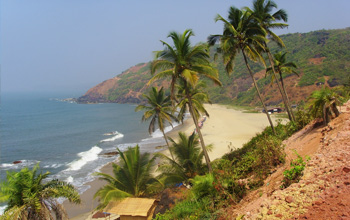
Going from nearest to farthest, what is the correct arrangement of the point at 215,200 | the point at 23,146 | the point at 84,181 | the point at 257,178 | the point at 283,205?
1. the point at 283,205
2. the point at 215,200
3. the point at 257,178
4. the point at 84,181
5. the point at 23,146

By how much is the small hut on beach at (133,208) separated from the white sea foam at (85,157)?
20896 mm

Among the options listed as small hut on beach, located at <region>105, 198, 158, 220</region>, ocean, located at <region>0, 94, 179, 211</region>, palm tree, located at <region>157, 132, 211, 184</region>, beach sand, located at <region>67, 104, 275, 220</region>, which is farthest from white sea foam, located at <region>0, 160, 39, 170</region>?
palm tree, located at <region>157, 132, 211, 184</region>

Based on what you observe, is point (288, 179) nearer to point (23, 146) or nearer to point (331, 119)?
point (331, 119)

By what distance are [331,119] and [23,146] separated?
165 ft

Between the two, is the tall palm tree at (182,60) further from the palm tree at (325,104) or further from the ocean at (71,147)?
the ocean at (71,147)

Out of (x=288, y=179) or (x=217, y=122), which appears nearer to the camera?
(x=288, y=179)

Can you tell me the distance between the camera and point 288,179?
523cm

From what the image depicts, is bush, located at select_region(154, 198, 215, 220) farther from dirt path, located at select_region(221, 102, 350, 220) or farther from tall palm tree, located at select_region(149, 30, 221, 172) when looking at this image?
tall palm tree, located at select_region(149, 30, 221, 172)

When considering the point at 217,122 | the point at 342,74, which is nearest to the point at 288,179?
the point at 217,122

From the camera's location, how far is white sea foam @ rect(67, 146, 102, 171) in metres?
31.0

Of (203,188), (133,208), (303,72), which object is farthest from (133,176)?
(303,72)

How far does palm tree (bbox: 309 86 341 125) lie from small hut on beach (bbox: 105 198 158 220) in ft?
28.5

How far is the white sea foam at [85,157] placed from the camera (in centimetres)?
3098

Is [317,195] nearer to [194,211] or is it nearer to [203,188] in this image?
[194,211]
